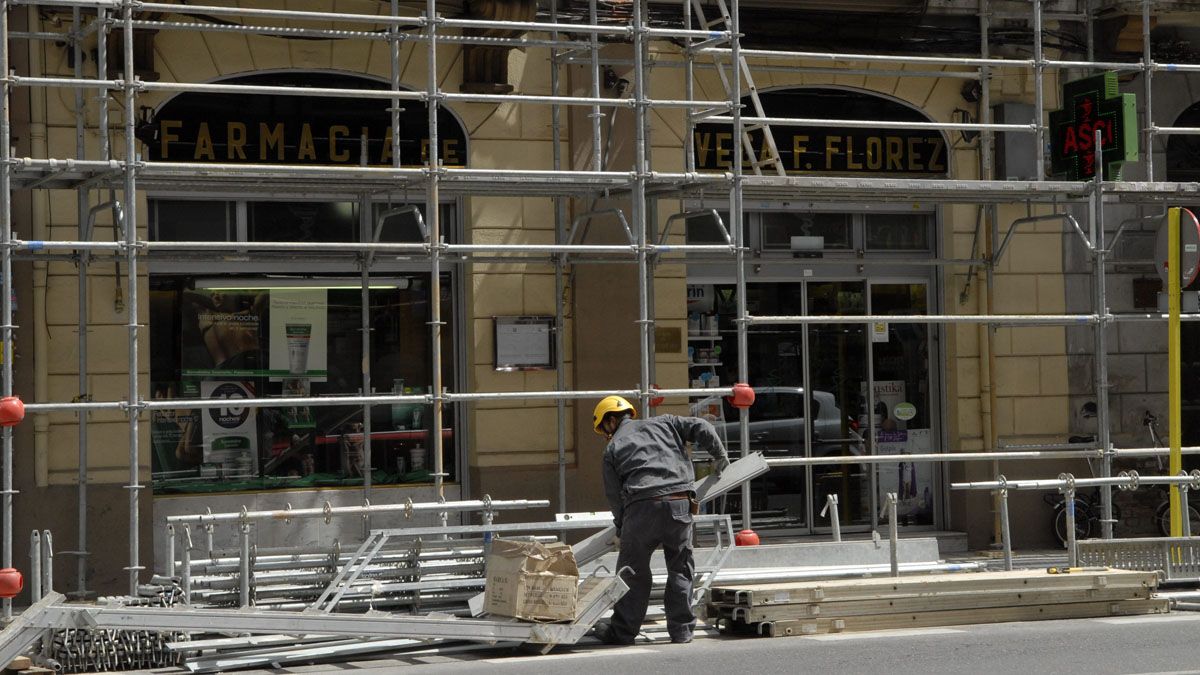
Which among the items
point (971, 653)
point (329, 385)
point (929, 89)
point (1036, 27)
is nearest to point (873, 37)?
point (929, 89)

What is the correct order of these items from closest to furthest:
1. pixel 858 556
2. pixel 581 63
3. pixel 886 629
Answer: pixel 886 629
pixel 858 556
pixel 581 63

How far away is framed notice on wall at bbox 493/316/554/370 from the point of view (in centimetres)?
1483

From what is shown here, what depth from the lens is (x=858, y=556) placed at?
12.6 meters

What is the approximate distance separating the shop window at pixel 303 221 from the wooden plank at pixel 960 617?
555 centimetres

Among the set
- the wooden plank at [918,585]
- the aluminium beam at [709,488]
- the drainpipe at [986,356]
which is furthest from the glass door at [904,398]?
the aluminium beam at [709,488]

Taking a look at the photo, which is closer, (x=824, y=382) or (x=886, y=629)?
(x=886, y=629)

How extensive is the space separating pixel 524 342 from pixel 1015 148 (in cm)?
516

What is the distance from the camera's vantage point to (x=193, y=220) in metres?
14.2

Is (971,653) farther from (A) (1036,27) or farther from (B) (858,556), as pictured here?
(A) (1036,27)

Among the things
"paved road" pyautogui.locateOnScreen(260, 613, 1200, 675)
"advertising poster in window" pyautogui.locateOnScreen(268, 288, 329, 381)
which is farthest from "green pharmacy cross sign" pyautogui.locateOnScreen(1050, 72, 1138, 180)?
"advertising poster in window" pyautogui.locateOnScreen(268, 288, 329, 381)

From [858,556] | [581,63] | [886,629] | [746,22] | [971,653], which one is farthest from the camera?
[746,22]

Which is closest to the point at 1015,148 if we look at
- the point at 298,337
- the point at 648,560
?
the point at 298,337

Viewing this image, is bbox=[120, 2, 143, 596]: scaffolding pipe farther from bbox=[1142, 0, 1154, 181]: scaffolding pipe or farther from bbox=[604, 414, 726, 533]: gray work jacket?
bbox=[1142, 0, 1154, 181]: scaffolding pipe

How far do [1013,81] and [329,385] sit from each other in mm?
7163
